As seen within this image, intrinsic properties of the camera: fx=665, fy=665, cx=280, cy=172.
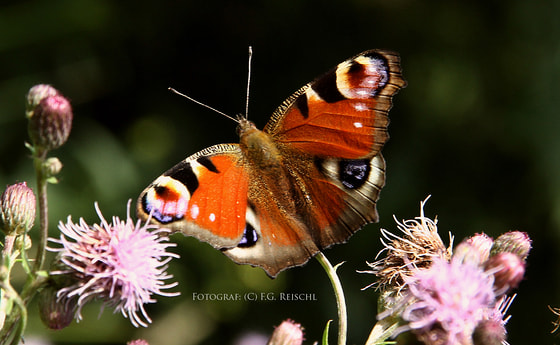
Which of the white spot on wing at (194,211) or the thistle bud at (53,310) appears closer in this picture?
the thistle bud at (53,310)

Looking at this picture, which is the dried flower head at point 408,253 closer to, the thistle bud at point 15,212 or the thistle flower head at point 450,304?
the thistle flower head at point 450,304

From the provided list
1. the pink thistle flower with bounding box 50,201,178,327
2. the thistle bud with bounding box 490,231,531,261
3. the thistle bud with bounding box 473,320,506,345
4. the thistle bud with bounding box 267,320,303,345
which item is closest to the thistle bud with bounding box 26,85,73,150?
the pink thistle flower with bounding box 50,201,178,327

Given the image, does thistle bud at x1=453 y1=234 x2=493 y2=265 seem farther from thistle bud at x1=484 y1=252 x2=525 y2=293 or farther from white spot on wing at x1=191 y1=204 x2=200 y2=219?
white spot on wing at x1=191 y1=204 x2=200 y2=219

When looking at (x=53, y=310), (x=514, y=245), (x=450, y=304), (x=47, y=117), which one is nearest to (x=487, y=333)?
(x=450, y=304)

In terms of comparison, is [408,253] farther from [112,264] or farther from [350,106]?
[112,264]

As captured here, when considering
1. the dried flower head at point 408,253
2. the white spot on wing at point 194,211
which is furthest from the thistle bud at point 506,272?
the white spot on wing at point 194,211

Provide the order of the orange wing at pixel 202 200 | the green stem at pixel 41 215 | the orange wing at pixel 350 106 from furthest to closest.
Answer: the orange wing at pixel 350 106 → the orange wing at pixel 202 200 → the green stem at pixel 41 215
